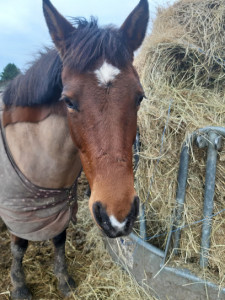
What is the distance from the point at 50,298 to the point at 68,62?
220cm

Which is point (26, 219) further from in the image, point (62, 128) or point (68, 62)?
point (68, 62)

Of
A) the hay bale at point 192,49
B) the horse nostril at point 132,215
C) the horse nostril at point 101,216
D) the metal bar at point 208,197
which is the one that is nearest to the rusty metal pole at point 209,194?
the metal bar at point 208,197

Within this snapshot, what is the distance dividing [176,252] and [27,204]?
4.27ft

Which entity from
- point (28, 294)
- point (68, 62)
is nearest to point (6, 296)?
point (28, 294)

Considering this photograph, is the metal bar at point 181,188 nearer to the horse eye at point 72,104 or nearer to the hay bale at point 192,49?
the horse eye at point 72,104

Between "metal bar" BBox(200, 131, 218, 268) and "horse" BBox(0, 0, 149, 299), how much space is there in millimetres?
688

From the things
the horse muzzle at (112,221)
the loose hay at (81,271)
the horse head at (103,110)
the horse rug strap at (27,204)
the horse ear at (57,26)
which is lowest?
the loose hay at (81,271)

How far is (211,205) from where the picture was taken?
1.88 meters

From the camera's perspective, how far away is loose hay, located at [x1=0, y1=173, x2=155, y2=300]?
2.35m

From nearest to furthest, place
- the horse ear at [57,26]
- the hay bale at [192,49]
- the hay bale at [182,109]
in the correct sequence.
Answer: the horse ear at [57,26] < the hay bale at [182,109] < the hay bale at [192,49]

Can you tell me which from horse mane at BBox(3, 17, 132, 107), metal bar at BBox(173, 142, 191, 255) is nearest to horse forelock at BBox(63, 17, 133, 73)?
horse mane at BBox(3, 17, 132, 107)

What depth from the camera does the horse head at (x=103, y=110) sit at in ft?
4.12

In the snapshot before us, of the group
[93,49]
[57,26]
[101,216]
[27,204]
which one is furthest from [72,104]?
[27,204]

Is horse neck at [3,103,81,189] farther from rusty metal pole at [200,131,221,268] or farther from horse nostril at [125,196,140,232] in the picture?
rusty metal pole at [200,131,221,268]
